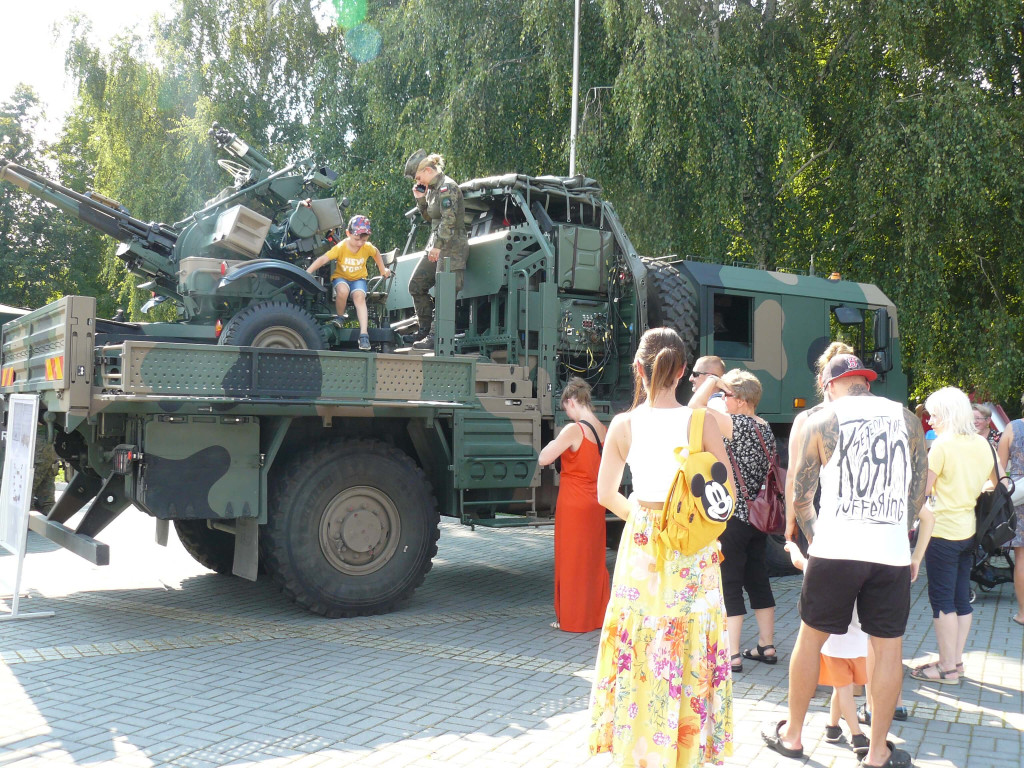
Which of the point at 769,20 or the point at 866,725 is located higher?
the point at 769,20

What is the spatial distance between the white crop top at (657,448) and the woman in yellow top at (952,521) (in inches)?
102

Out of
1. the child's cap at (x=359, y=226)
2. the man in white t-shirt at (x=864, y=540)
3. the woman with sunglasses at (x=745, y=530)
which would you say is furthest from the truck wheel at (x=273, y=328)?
the man in white t-shirt at (x=864, y=540)

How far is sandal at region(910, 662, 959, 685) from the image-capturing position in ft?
18.3

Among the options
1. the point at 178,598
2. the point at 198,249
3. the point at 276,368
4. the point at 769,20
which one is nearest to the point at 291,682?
the point at 276,368

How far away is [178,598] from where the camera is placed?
7.68m

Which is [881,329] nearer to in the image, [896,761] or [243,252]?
[243,252]

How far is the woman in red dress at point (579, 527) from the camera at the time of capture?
267 inches

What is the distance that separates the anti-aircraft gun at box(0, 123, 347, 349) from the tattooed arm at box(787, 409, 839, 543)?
4.32 meters

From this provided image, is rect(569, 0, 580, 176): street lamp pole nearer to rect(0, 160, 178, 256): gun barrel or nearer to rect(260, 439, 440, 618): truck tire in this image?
rect(0, 160, 178, 256): gun barrel

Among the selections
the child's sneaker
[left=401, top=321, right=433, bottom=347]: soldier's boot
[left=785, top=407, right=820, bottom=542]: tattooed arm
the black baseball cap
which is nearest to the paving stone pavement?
the child's sneaker

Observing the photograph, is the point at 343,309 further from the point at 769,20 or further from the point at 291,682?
the point at 769,20

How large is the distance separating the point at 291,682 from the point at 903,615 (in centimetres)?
316

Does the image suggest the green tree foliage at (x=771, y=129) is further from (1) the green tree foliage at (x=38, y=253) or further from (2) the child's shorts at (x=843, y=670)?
(1) the green tree foliage at (x=38, y=253)

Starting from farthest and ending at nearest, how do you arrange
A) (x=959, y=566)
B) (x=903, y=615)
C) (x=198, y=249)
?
1. (x=198, y=249)
2. (x=959, y=566)
3. (x=903, y=615)
